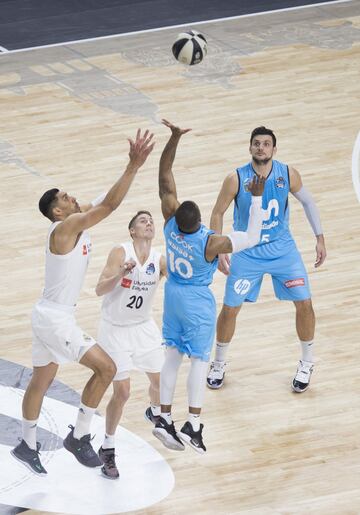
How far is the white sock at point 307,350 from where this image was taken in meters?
10.5

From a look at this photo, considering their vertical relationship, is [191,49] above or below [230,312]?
above

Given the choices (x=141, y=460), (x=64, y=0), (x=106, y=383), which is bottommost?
(x=64, y=0)

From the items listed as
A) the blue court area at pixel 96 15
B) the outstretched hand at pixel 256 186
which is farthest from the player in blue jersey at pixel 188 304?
the blue court area at pixel 96 15

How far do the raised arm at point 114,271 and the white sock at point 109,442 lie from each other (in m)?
1.02

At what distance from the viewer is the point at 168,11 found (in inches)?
806

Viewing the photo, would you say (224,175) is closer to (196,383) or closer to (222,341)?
(222,341)

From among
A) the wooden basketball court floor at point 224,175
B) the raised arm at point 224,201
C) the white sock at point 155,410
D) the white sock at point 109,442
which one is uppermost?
the raised arm at point 224,201

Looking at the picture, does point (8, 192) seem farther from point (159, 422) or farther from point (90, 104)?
point (159, 422)

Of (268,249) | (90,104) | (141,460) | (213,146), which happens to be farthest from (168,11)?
(141,460)

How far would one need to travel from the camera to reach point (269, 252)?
10.3 metres

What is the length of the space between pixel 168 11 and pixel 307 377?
36.6 ft

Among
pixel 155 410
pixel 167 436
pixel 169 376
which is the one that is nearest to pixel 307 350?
pixel 155 410

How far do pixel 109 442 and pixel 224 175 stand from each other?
6178mm

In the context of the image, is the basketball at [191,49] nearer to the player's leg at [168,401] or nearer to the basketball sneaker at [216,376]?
the basketball sneaker at [216,376]
